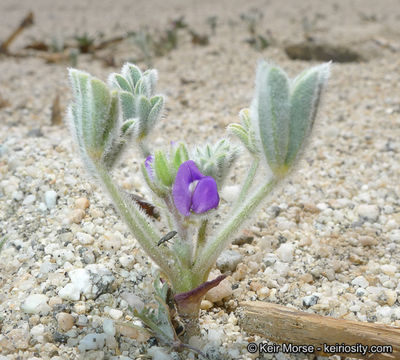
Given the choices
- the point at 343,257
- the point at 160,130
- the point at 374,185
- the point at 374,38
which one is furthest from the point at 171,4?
the point at 343,257

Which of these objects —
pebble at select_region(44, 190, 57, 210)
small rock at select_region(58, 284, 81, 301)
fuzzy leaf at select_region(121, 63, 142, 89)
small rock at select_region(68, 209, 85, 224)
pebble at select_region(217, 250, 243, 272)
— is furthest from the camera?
pebble at select_region(44, 190, 57, 210)

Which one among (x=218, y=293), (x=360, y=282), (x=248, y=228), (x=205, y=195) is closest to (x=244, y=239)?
(x=248, y=228)

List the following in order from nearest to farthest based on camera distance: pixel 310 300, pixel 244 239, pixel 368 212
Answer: pixel 310 300
pixel 244 239
pixel 368 212

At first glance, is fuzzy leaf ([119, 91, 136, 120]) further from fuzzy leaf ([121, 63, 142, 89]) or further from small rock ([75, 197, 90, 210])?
small rock ([75, 197, 90, 210])

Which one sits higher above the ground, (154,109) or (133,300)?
(154,109)

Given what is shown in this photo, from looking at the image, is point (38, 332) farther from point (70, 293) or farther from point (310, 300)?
point (310, 300)

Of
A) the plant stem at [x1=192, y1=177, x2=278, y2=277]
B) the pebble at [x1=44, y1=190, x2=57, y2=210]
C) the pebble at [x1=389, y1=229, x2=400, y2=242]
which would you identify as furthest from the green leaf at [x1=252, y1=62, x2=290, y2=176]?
the pebble at [x1=44, y1=190, x2=57, y2=210]

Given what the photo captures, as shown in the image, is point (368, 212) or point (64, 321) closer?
point (64, 321)
